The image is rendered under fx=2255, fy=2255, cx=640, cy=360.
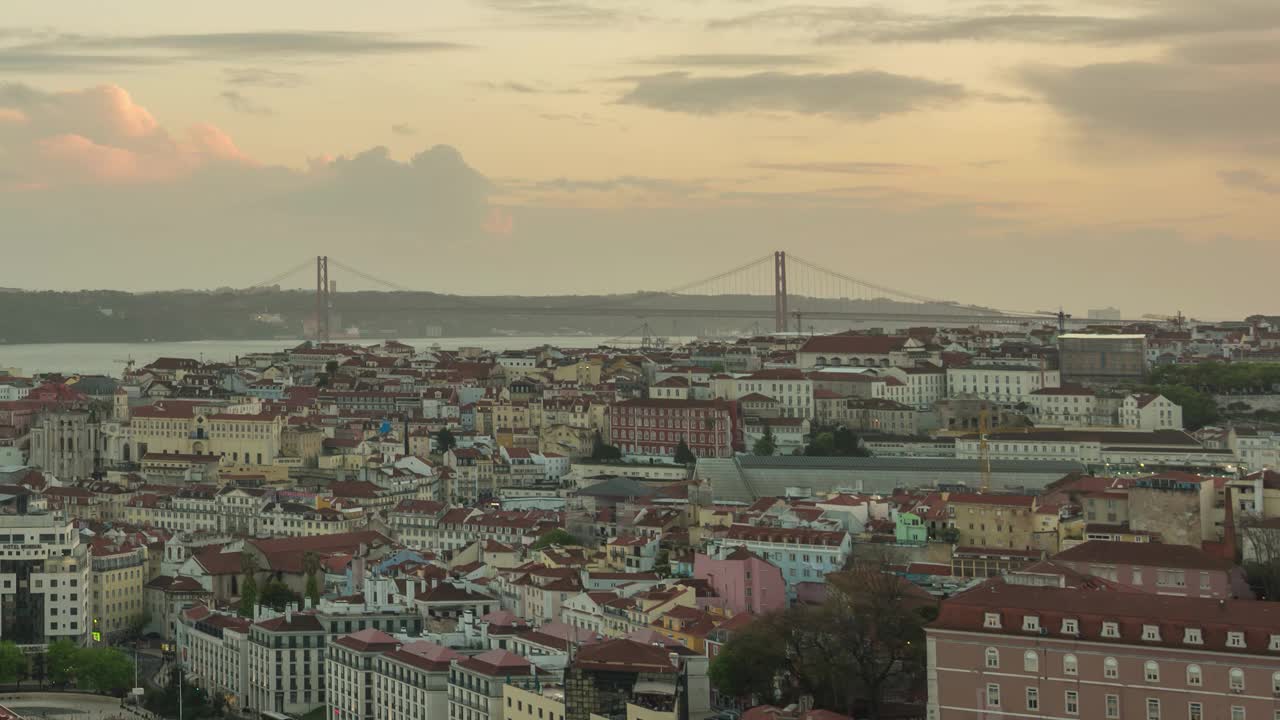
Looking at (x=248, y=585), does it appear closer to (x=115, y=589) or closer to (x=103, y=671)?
(x=115, y=589)

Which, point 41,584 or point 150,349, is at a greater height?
point 150,349

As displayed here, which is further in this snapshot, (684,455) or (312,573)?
(684,455)

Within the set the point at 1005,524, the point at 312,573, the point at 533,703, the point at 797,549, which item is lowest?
the point at 533,703

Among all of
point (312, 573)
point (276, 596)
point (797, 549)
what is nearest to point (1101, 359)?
point (797, 549)

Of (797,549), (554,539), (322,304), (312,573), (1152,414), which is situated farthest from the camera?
(322,304)

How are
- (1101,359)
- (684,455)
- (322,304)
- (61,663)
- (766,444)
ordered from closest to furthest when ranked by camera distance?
1. (61,663)
2. (684,455)
3. (766,444)
4. (1101,359)
5. (322,304)

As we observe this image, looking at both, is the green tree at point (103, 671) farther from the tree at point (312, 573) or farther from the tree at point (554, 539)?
the tree at point (554, 539)

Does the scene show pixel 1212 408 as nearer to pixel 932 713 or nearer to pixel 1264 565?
pixel 1264 565
